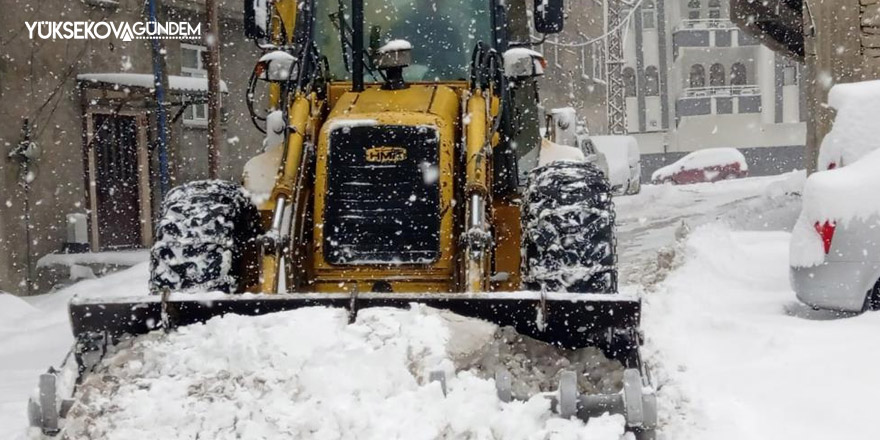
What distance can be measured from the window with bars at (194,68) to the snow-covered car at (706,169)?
22.8 m

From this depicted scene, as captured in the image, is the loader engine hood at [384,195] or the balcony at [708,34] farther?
the balcony at [708,34]

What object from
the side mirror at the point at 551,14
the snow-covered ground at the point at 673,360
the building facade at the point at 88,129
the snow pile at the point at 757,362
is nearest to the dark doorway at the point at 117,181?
the building facade at the point at 88,129

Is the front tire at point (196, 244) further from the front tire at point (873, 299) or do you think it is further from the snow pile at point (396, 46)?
the front tire at point (873, 299)

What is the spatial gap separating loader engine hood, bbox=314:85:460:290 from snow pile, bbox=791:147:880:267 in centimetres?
337

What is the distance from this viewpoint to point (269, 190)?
20.2 ft

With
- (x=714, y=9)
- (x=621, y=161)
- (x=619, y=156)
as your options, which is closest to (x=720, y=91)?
(x=714, y=9)

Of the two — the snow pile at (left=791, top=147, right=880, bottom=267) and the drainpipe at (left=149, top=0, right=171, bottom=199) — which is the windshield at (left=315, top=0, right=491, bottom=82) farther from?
the drainpipe at (left=149, top=0, right=171, bottom=199)

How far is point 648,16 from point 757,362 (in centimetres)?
4408

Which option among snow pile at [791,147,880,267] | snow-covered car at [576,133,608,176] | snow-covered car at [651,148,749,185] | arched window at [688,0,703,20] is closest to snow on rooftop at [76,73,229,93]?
snow-covered car at [576,133,608,176]

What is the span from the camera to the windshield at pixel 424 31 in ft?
21.4

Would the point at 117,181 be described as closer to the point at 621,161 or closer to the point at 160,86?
the point at 160,86

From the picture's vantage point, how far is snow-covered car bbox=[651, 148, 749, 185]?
38094 millimetres

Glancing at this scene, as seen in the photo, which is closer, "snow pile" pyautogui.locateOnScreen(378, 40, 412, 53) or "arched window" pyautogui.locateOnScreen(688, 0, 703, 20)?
"snow pile" pyautogui.locateOnScreen(378, 40, 412, 53)

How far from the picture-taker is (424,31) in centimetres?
653
